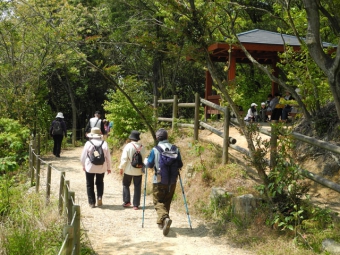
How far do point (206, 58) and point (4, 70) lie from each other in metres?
9.41

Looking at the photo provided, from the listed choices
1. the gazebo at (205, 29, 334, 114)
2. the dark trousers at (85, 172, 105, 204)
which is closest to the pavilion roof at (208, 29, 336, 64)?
the gazebo at (205, 29, 334, 114)

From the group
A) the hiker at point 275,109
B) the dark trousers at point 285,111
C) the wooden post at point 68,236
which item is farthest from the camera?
the hiker at point 275,109

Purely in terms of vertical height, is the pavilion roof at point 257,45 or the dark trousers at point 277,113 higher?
the pavilion roof at point 257,45

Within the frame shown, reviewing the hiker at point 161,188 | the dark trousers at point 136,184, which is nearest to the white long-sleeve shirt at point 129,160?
the dark trousers at point 136,184

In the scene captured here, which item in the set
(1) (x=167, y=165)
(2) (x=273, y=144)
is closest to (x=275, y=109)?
(2) (x=273, y=144)

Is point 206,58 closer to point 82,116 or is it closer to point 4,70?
point 4,70

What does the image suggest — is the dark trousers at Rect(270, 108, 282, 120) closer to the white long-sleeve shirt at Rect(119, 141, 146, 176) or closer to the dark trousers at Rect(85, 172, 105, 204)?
the white long-sleeve shirt at Rect(119, 141, 146, 176)

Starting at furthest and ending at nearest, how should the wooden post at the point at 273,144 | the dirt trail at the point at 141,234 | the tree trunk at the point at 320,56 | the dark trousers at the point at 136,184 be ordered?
the dark trousers at the point at 136,184
the wooden post at the point at 273,144
the dirt trail at the point at 141,234
the tree trunk at the point at 320,56

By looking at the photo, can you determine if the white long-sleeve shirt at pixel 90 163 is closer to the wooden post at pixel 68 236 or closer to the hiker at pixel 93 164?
the hiker at pixel 93 164

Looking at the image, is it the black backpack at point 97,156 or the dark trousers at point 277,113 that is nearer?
the black backpack at point 97,156

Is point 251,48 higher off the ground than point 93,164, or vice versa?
point 251,48

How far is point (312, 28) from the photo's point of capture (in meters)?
5.01

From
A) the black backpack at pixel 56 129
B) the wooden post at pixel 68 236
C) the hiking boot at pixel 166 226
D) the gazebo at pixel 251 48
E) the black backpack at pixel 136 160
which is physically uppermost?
the gazebo at pixel 251 48

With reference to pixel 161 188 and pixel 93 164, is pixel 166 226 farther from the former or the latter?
pixel 93 164
